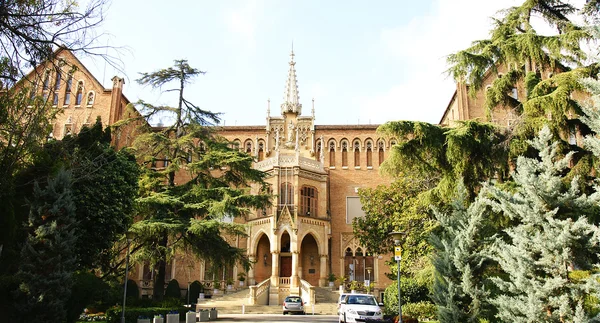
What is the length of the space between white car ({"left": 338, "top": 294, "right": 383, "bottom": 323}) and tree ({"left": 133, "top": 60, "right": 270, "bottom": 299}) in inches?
208

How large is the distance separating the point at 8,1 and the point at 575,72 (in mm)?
14412

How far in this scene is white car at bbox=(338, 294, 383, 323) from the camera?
56.6ft

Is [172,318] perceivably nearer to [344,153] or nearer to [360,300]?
[360,300]

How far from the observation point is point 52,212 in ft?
45.0

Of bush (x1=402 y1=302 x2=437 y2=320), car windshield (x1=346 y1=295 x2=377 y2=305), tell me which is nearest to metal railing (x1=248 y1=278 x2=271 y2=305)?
car windshield (x1=346 y1=295 x2=377 y2=305)

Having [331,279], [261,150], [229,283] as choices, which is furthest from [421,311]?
[261,150]

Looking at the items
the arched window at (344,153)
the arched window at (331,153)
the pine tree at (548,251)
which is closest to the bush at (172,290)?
the arched window at (331,153)

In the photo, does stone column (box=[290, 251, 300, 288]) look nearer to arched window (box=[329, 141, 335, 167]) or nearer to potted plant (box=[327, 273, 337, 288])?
potted plant (box=[327, 273, 337, 288])

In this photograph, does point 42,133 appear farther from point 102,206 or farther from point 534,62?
point 534,62

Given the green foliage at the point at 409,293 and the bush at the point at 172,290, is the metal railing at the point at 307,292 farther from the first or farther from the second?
the green foliage at the point at 409,293

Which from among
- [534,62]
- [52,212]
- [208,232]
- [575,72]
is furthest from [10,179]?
[534,62]

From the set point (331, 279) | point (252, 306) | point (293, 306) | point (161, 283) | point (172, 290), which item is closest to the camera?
point (161, 283)

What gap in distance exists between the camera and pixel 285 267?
1426 inches

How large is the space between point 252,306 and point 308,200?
9.38m
